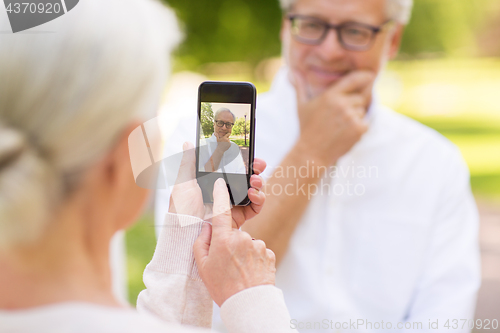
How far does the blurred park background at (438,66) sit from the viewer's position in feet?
15.5

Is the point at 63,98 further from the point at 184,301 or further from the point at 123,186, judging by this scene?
the point at 184,301

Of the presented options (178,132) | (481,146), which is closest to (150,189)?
(178,132)

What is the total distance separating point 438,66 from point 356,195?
15.8 meters

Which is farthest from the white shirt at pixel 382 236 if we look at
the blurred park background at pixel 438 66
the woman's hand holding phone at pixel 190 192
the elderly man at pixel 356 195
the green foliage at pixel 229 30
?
the green foliage at pixel 229 30

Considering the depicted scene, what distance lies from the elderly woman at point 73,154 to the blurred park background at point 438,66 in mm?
304

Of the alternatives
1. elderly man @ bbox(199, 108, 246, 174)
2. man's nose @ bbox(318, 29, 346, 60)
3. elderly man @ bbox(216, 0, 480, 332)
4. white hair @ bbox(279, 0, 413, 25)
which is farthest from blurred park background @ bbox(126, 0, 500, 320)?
white hair @ bbox(279, 0, 413, 25)

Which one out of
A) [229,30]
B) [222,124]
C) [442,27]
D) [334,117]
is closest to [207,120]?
[222,124]

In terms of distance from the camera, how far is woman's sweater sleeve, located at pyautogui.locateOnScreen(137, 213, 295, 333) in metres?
0.83

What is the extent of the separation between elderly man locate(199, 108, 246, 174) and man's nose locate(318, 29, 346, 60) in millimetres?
818

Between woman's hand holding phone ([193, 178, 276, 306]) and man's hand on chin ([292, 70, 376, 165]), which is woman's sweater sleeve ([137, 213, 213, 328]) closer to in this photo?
woman's hand holding phone ([193, 178, 276, 306])

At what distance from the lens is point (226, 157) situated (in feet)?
2.94

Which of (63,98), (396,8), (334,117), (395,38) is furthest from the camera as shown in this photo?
(395,38)

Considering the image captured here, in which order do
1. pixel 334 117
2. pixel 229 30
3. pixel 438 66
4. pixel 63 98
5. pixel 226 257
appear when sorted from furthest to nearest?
pixel 438 66 → pixel 229 30 → pixel 334 117 → pixel 226 257 → pixel 63 98

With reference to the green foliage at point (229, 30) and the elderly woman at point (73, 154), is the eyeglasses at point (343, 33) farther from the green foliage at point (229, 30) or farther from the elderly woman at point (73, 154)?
the green foliage at point (229, 30)
